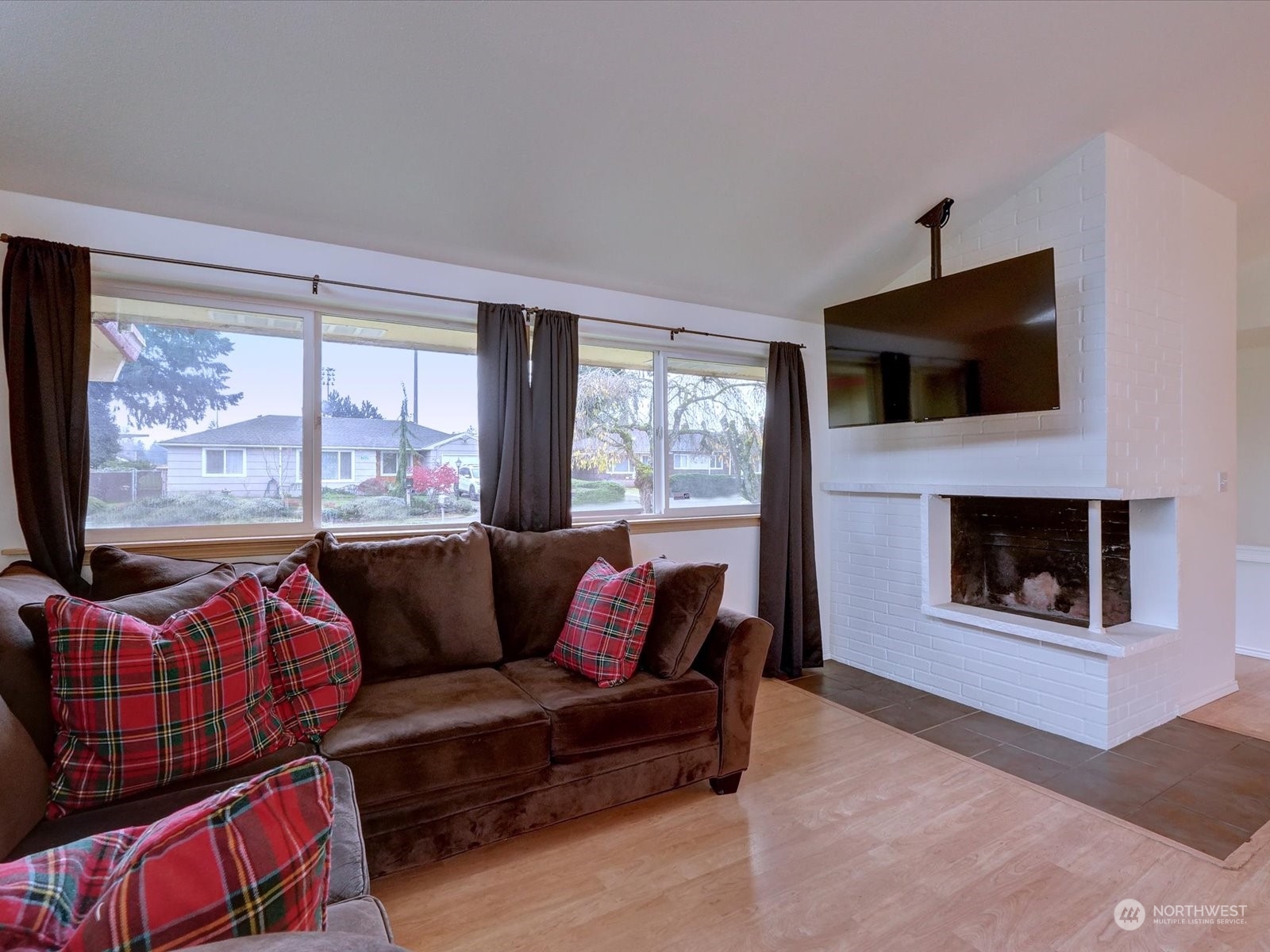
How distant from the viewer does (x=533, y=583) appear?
2.63m

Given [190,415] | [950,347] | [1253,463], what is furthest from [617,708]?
[1253,463]

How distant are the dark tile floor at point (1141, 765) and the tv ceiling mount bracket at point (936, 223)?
7.14 ft

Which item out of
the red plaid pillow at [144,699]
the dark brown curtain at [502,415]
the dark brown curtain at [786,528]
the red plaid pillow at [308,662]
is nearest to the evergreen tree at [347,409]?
the dark brown curtain at [502,415]

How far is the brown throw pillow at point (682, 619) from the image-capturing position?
7.59 ft

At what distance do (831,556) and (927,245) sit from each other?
1954 mm

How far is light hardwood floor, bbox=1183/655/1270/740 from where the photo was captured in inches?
113

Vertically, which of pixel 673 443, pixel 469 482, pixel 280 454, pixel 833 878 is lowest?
pixel 833 878

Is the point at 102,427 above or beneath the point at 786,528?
above

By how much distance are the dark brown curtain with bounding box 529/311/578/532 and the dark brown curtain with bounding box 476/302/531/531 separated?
6 centimetres

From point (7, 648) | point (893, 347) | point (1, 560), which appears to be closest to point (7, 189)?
Answer: point (1, 560)

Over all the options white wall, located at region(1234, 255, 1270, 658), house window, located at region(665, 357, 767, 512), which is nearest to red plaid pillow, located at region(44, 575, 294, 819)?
house window, located at region(665, 357, 767, 512)

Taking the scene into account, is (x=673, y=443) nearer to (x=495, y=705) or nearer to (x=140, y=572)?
(x=495, y=705)

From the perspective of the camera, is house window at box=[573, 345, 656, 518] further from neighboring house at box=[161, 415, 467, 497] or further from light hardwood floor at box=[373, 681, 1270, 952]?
light hardwood floor at box=[373, 681, 1270, 952]

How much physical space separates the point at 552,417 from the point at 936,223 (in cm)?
216
